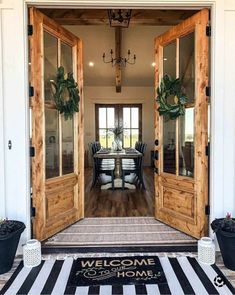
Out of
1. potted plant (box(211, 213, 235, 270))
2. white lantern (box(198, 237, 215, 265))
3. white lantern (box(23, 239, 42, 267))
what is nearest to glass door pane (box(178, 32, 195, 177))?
potted plant (box(211, 213, 235, 270))

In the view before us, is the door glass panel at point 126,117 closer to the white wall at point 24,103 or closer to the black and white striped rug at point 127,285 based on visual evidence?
the white wall at point 24,103

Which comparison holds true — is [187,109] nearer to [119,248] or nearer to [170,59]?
[170,59]

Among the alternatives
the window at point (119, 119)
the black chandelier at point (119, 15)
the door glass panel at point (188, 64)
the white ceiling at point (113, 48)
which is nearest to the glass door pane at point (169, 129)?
the door glass panel at point (188, 64)

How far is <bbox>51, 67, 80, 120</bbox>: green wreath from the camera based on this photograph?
3.38m

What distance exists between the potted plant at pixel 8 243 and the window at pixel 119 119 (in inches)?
309

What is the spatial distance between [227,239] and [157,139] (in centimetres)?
152

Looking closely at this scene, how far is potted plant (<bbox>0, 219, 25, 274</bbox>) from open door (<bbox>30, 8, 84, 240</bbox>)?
0.35 m

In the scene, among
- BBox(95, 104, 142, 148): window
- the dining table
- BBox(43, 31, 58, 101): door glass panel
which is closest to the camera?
BBox(43, 31, 58, 101): door glass panel

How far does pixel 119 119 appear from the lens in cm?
1041

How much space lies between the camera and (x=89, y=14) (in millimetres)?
4480

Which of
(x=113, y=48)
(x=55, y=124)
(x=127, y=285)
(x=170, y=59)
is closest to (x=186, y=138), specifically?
(x=170, y=59)

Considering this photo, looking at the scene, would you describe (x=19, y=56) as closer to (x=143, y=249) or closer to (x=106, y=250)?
(x=106, y=250)

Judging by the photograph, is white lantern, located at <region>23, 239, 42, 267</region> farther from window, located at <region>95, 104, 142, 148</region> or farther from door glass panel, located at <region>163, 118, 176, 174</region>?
window, located at <region>95, 104, 142, 148</region>

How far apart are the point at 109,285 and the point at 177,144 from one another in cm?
177
